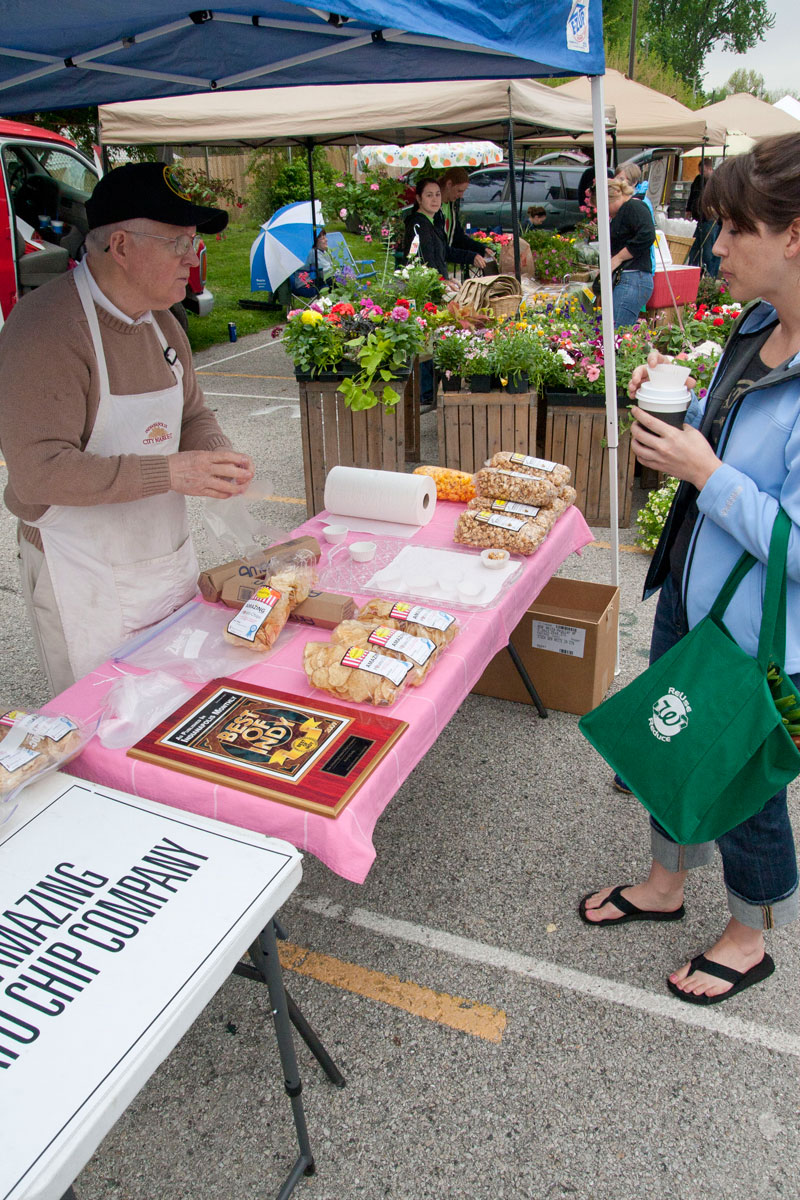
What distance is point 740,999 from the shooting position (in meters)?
2.05

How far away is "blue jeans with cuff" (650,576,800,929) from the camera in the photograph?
1.85m

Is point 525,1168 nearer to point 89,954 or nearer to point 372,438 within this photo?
point 89,954

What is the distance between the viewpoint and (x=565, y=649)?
300 cm

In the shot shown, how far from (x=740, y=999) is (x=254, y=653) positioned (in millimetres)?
1555

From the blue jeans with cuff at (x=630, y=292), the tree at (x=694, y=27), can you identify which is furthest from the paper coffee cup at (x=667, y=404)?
the tree at (x=694, y=27)

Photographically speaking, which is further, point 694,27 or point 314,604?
point 694,27

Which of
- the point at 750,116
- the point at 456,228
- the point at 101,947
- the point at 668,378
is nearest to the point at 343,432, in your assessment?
the point at 668,378

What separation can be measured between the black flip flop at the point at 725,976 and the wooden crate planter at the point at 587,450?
10.0 feet

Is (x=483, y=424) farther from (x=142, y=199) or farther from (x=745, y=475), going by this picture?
(x=745, y=475)

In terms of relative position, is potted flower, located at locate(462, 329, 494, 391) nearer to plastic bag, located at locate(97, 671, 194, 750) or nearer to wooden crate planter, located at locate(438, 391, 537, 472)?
wooden crate planter, located at locate(438, 391, 537, 472)

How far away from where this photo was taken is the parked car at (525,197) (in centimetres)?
1422

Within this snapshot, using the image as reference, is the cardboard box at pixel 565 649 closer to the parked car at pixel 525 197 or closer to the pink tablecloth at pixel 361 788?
the pink tablecloth at pixel 361 788

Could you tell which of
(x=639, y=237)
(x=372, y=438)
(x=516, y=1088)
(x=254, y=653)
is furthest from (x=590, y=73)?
(x=639, y=237)

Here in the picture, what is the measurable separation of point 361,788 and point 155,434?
1161mm
